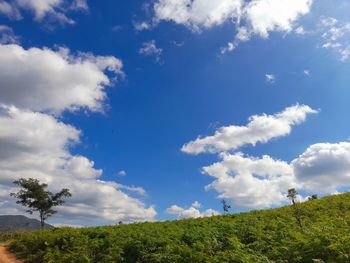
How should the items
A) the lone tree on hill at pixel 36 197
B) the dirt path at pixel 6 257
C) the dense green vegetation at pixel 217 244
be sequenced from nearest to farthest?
the dense green vegetation at pixel 217 244 < the dirt path at pixel 6 257 < the lone tree on hill at pixel 36 197

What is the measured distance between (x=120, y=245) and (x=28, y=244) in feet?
30.0

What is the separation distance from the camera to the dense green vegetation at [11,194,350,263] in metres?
17.5

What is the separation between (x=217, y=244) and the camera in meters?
21.1

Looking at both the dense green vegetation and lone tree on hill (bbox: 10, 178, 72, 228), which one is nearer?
the dense green vegetation

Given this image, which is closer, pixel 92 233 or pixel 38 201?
pixel 92 233

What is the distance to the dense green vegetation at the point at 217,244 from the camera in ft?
57.3

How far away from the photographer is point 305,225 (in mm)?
26484

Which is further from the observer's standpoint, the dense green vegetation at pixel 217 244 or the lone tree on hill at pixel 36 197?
the lone tree on hill at pixel 36 197

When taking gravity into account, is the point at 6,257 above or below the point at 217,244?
Answer: above

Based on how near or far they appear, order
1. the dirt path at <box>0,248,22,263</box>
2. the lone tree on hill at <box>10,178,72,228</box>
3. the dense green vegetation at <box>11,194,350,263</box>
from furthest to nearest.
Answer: the lone tree on hill at <box>10,178,72,228</box> → the dirt path at <box>0,248,22,263</box> → the dense green vegetation at <box>11,194,350,263</box>

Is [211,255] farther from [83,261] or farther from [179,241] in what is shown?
[83,261]

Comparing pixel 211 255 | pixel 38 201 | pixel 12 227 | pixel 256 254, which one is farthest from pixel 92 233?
pixel 38 201

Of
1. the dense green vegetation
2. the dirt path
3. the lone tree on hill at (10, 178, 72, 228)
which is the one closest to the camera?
the dense green vegetation

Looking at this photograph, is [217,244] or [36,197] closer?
[217,244]
